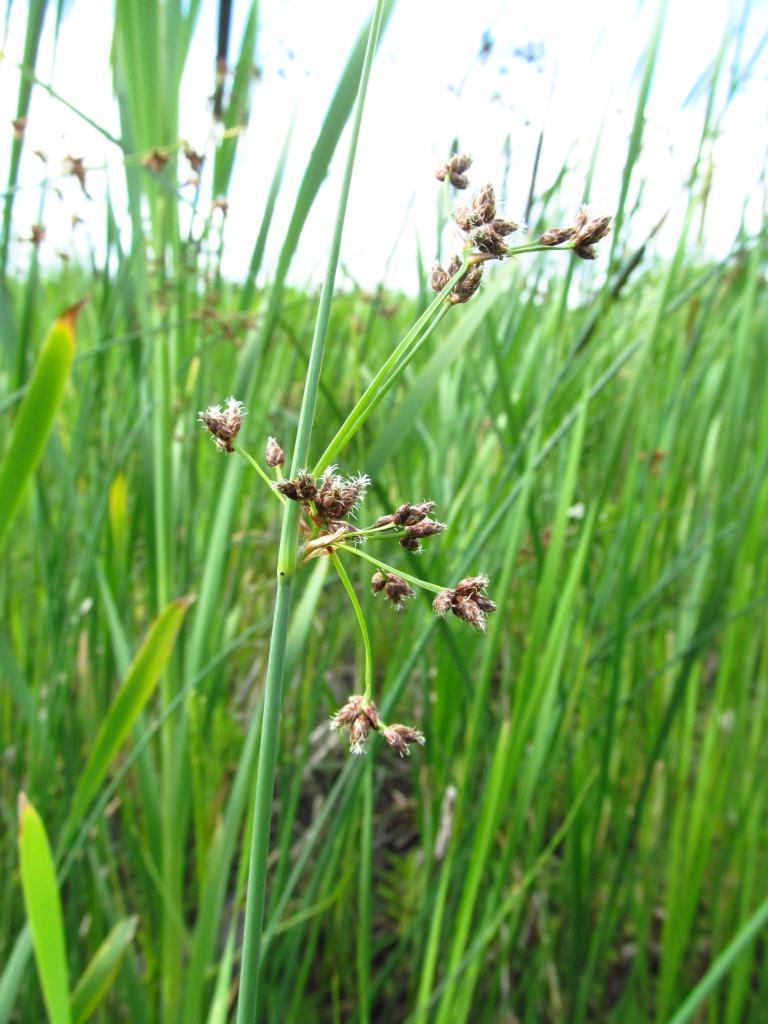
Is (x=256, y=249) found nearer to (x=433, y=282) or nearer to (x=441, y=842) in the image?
(x=433, y=282)

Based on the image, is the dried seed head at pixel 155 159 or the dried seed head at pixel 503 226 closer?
the dried seed head at pixel 503 226

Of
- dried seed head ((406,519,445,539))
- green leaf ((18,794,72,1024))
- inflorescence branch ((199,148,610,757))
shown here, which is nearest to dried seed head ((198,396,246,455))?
inflorescence branch ((199,148,610,757))

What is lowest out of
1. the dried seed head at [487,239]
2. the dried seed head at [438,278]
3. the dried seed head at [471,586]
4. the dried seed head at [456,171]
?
the dried seed head at [471,586]

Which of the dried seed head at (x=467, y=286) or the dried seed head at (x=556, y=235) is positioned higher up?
the dried seed head at (x=556, y=235)

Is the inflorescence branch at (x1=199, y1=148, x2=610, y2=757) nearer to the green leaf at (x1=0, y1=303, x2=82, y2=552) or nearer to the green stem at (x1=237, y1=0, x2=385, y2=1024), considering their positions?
the green stem at (x1=237, y1=0, x2=385, y2=1024)

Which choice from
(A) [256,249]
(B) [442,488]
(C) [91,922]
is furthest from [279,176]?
(C) [91,922]

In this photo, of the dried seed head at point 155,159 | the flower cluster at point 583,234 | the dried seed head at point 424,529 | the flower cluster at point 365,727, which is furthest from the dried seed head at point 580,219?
the dried seed head at point 155,159

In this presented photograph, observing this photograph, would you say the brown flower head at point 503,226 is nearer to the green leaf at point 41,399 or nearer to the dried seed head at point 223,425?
the dried seed head at point 223,425

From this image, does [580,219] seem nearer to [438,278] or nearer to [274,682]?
[438,278]
